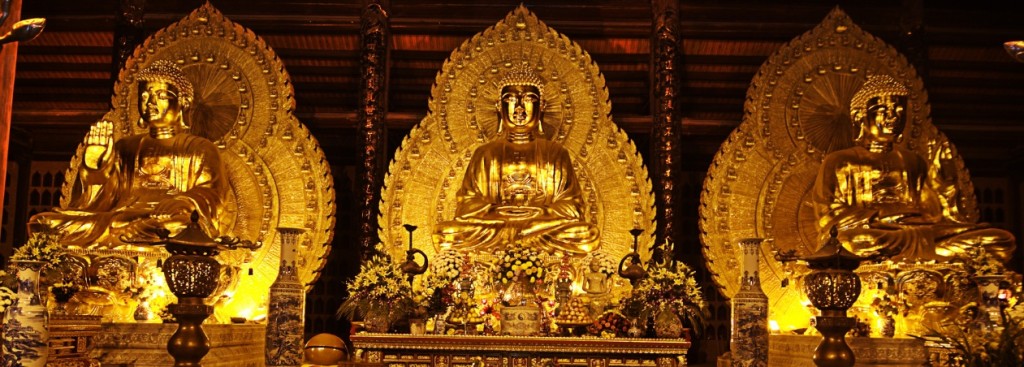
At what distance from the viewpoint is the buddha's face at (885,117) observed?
8.81m

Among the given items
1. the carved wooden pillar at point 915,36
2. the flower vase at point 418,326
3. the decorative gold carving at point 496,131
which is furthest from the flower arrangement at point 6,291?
the carved wooden pillar at point 915,36

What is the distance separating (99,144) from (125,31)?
Answer: 3.65 feet

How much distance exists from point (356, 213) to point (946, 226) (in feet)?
16.1

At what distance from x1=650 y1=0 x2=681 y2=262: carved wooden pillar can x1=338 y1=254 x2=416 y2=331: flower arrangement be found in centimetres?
261

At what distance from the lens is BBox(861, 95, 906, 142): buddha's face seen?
8.81 m

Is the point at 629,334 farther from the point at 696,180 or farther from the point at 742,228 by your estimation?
the point at 696,180

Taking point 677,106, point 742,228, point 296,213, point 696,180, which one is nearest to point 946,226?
point 742,228

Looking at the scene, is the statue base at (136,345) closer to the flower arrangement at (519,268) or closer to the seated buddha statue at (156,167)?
the seated buddha statue at (156,167)

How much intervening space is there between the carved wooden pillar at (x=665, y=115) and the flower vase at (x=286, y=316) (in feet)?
10.7

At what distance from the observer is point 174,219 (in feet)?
27.5

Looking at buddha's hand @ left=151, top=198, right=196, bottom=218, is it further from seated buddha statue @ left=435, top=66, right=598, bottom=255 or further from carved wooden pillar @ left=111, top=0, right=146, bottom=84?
seated buddha statue @ left=435, top=66, right=598, bottom=255

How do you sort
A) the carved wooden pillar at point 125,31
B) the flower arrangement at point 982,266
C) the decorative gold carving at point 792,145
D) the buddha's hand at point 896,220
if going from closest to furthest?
the flower arrangement at point 982,266 → the buddha's hand at point 896,220 → the decorative gold carving at point 792,145 → the carved wooden pillar at point 125,31

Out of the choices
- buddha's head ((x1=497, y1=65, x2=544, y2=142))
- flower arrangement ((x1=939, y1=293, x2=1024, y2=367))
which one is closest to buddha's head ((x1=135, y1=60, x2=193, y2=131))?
buddha's head ((x1=497, y1=65, x2=544, y2=142))

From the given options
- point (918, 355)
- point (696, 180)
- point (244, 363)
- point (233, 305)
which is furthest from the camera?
point (696, 180)
